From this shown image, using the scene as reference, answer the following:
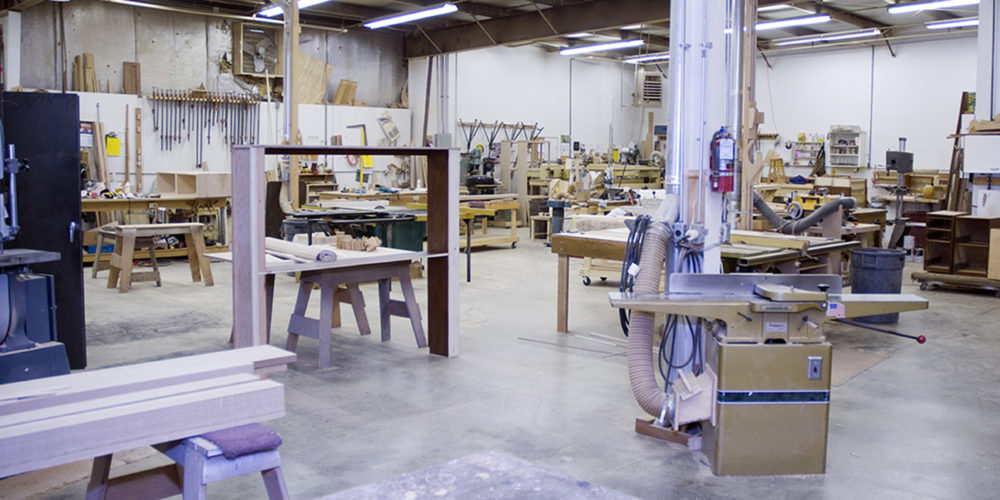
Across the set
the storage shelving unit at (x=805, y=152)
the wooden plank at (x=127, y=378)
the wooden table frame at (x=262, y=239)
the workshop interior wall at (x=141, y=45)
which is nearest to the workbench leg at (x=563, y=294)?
the wooden table frame at (x=262, y=239)

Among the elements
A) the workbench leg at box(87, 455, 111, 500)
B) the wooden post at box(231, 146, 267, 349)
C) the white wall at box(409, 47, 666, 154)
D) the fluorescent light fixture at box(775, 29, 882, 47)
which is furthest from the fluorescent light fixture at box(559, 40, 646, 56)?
the workbench leg at box(87, 455, 111, 500)

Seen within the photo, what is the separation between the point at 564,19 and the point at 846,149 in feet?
19.0

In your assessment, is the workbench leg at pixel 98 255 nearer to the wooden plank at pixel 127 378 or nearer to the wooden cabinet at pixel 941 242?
the wooden plank at pixel 127 378

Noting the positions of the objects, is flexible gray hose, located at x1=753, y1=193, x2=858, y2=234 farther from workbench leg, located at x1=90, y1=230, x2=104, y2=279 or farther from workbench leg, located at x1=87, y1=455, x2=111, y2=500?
workbench leg, located at x1=90, y1=230, x2=104, y2=279

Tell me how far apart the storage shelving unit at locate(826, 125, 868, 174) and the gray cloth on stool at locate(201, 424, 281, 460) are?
13.6 m

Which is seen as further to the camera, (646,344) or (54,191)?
(54,191)

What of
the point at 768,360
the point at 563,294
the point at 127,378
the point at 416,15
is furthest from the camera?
the point at 416,15

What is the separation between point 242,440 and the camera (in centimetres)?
220

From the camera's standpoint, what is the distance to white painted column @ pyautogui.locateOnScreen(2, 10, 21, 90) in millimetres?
9406

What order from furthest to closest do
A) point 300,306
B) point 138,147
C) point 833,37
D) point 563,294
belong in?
1. point 833,37
2. point 138,147
3. point 563,294
4. point 300,306

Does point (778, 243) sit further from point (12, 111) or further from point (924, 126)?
point (924, 126)

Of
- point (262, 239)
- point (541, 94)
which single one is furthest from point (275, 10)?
point (262, 239)

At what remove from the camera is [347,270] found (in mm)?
4965

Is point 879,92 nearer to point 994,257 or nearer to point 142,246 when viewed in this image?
point 994,257
